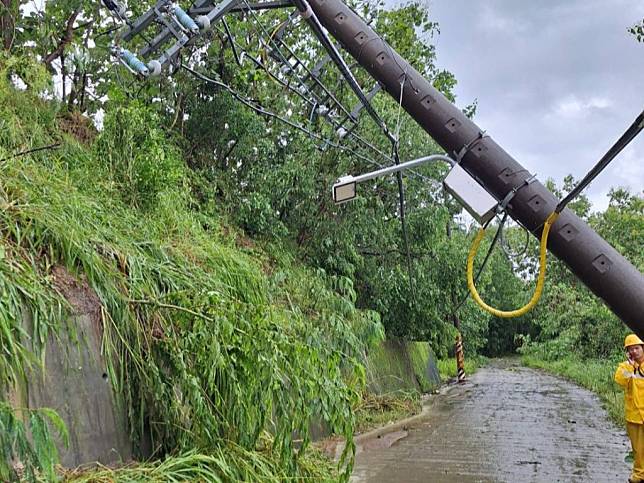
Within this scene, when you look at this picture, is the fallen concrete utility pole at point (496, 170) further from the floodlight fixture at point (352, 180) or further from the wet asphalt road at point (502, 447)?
the wet asphalt road at point (502, 447)

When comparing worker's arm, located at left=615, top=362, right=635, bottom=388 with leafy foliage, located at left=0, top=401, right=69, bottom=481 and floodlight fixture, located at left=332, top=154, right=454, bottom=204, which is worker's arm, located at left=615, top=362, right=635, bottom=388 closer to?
floodlight fixture, located at left=332, top=154, right=454, bottom=204

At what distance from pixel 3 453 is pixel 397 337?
1206cm

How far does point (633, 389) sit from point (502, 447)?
8.72ft

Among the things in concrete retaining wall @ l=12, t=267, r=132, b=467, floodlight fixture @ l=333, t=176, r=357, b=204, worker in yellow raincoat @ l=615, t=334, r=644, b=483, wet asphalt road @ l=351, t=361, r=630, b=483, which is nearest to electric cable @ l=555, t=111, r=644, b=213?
floodlight fixture @ l=333, t=176, r=357, b=204

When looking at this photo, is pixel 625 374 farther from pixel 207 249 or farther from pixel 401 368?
pixel 401 368

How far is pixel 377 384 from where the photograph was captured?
11641mm

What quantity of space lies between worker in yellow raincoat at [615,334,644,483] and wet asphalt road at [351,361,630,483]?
629 mm

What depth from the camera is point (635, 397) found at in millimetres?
6211

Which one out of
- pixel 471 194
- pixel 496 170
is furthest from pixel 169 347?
pixel 496 170

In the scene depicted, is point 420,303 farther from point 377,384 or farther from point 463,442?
point 463,442

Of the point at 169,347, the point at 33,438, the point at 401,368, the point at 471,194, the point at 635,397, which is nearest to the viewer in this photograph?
the point at 33,438

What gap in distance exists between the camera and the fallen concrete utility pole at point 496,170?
12.8 feet

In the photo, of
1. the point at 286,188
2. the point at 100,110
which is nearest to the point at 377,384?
the point at 286,188

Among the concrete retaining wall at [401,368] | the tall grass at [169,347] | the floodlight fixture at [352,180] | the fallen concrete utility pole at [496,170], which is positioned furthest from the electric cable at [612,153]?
the concrete retaining wall at [401,368]
